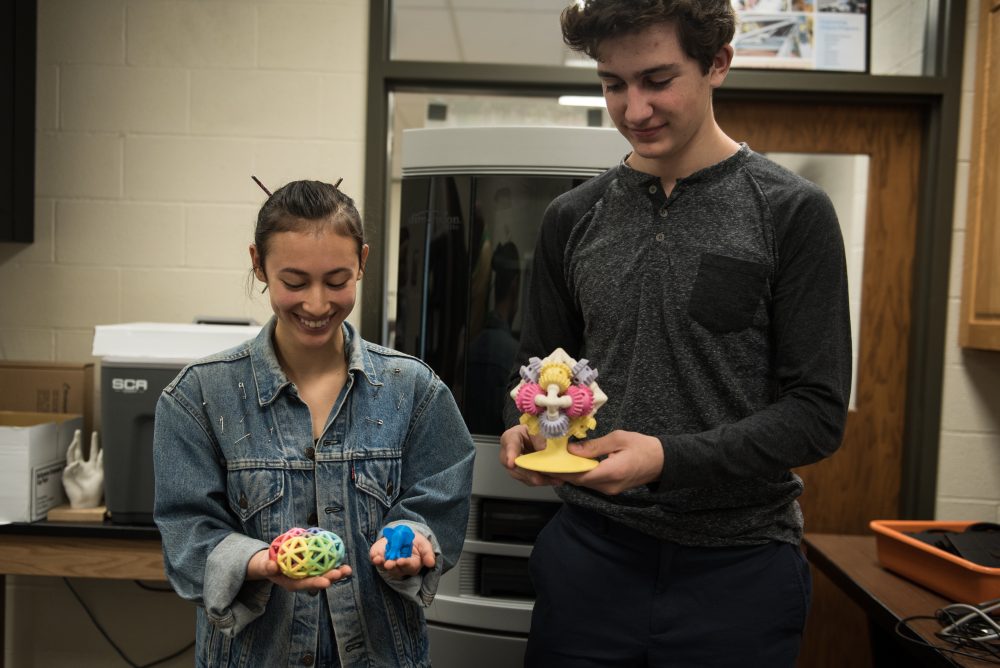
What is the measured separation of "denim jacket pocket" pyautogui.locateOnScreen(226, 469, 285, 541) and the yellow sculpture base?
37 centimetres

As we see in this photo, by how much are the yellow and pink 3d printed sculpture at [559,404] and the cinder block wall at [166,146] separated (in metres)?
1.60

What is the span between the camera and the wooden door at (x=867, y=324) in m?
2.54

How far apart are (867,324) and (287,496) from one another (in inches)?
82.0

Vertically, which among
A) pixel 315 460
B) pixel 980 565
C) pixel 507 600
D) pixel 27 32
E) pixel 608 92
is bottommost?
pixel 507 600

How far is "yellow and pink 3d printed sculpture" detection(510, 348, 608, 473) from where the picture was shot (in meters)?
1.08

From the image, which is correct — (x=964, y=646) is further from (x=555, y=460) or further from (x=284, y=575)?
(x=284, y=575)

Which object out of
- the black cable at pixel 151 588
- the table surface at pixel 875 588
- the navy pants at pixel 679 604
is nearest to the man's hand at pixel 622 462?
the navy pants at pixel 679 604

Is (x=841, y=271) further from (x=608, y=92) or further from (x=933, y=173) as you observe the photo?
(x=933, y=173)

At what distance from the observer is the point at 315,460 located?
46.7 inches

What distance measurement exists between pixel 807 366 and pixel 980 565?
34.8 inches

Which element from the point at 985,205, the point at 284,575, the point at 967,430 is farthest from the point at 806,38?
the point at 284,575

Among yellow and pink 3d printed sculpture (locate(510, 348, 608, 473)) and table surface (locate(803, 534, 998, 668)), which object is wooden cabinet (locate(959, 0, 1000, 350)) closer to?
table surface (locate(803, 534, 998, 668))

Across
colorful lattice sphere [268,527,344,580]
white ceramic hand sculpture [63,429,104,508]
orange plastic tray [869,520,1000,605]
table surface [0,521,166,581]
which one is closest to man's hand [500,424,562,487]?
colorful lattice sphere [268,527,344,580]

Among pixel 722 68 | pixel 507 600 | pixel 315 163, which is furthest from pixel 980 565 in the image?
pixel 315 163
